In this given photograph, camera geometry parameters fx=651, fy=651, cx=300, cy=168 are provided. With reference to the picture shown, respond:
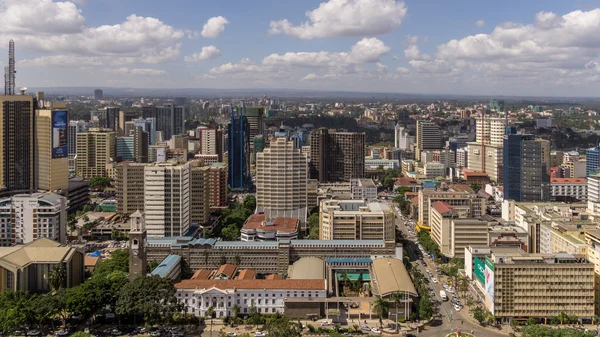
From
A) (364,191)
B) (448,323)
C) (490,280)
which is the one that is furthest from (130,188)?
(490,280)

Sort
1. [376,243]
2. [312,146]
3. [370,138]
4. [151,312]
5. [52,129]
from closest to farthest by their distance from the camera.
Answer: [151,312] < [376,243] < [52,129] < [312,146] < [370,138]

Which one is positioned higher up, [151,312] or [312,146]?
[312,146]

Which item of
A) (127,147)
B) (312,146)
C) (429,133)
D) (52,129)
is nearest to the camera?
(52,129)

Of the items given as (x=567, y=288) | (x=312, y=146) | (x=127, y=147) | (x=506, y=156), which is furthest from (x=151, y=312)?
(x=127, y=147)

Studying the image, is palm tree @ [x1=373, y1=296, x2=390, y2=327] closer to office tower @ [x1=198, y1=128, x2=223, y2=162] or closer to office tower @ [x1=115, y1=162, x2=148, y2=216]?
office tower @ [x1=115, y1=162, x2=148, y2=216]

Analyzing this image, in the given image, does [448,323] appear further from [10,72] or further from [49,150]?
[10,72]

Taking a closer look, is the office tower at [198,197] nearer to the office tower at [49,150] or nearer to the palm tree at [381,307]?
the office tower at [49,150]

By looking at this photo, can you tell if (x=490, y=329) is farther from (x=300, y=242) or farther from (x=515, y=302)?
(x=300, y=242)

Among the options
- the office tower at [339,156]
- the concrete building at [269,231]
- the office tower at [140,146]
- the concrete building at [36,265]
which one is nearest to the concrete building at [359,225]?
the concrete building at [269,231]
